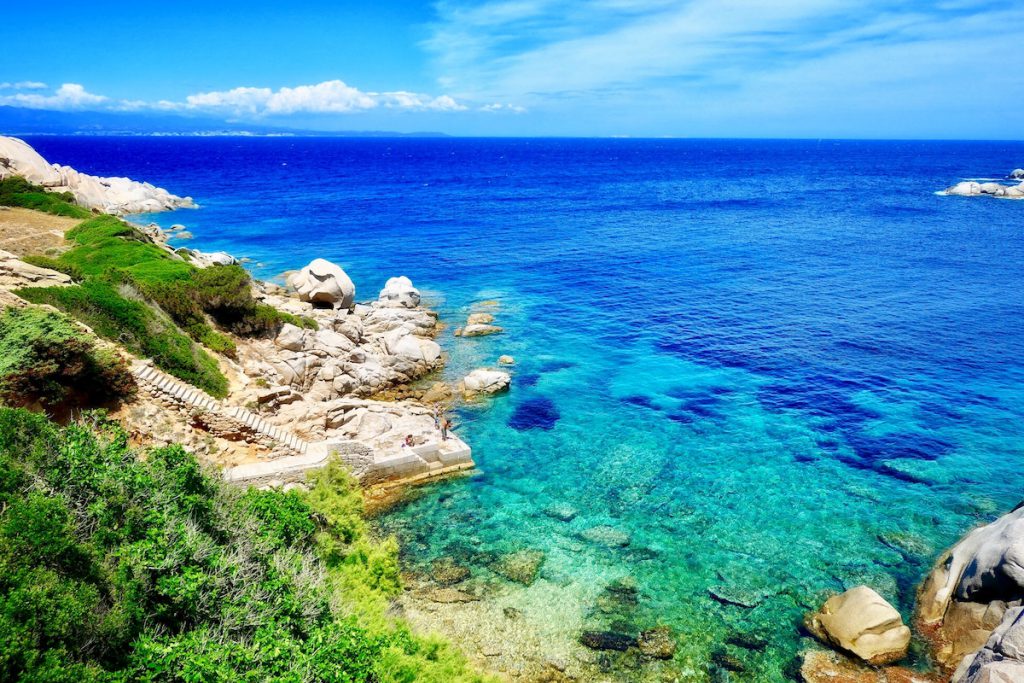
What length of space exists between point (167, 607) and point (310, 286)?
101ft

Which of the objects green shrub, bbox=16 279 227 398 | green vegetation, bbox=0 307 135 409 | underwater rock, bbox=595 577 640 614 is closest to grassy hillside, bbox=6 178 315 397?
green shrub, bbox=16 279 227 398

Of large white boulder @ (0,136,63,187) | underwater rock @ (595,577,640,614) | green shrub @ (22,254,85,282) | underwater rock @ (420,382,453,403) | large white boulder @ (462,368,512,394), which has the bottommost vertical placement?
underwater rock @ (595,577,640,614)

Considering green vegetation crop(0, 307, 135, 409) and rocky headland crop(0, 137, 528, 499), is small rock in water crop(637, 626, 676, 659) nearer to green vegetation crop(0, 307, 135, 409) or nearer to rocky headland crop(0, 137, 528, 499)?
rocky headland crop(0, 137, 528, 499)

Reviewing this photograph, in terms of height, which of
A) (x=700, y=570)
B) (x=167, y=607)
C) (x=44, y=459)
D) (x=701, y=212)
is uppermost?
(x=701, y=212)

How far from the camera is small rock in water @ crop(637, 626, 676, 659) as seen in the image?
1630cm

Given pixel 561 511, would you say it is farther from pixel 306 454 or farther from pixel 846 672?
pixel 846 672

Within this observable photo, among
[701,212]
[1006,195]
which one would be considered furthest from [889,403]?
[1006,195]

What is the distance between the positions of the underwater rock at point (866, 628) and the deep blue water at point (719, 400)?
983 millimetres

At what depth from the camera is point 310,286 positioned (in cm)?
4056

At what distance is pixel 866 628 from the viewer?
16.1 m

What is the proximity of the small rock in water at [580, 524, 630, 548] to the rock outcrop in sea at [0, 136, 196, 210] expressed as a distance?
5318 centimetres

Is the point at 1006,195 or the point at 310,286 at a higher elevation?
the point at 1006,195

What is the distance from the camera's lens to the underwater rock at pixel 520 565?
19.0 m

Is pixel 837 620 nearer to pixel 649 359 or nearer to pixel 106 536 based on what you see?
pixel 106 536
